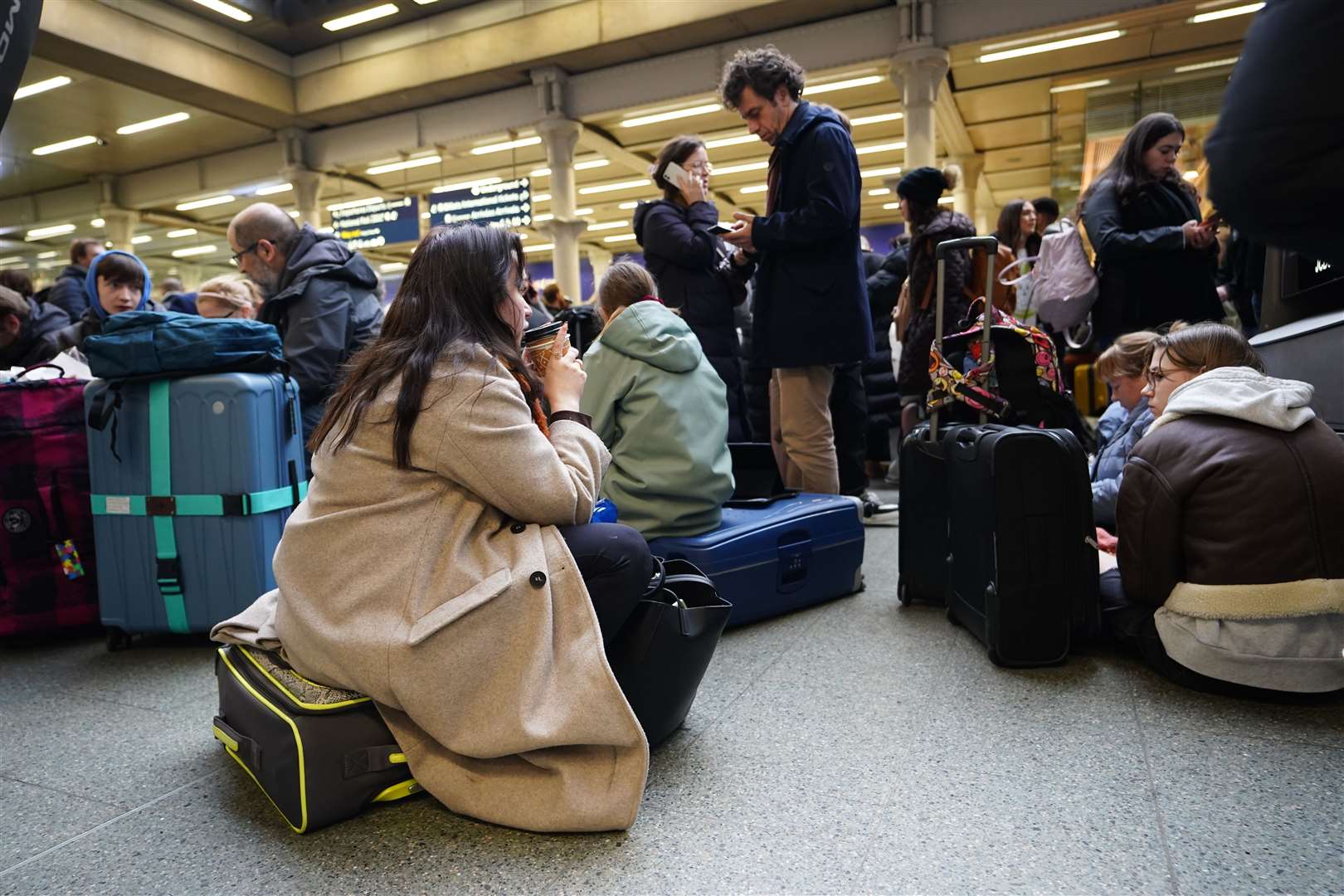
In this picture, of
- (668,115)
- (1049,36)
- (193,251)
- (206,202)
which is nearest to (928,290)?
(1049,36)

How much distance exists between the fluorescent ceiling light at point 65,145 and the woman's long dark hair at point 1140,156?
14.2 m

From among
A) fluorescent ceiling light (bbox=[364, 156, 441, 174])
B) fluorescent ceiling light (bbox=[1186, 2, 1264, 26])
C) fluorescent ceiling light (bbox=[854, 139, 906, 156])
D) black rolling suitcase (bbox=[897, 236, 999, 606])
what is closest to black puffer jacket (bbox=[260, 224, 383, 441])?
black rolling suitcase (bbox=[897, 236, 999, 606])

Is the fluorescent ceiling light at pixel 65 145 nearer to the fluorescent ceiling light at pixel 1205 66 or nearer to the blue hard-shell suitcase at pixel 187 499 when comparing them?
the blue hard-shell suitcase at pixel 187 499

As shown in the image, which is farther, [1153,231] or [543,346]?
[1153,231]

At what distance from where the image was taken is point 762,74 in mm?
2963

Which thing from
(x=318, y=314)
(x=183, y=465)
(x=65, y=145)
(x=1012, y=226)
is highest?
(x=65, y=145)

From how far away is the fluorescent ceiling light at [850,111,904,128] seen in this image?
11.9 m

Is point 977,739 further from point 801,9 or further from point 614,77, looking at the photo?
point 614,77

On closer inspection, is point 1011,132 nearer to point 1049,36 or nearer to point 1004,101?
point 1004,101

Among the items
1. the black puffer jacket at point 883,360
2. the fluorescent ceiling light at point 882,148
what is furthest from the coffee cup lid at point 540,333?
the fluorescent ceiling light at point 882,148

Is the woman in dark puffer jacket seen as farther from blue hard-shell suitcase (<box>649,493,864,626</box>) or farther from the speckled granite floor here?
the speckled granite floor

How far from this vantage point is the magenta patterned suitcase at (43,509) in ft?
8.77

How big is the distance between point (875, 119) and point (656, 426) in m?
11.2

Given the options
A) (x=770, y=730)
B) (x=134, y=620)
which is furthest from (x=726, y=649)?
(x=134, y=620)
